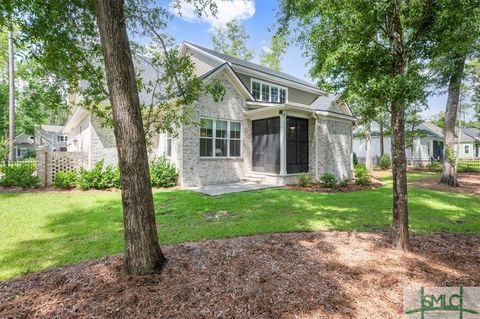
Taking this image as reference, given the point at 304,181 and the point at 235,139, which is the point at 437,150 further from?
the point at 235,139

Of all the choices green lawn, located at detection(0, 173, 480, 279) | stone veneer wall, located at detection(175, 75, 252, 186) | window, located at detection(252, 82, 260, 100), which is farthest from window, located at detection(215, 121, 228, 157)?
window, located at detection(252, 82, 260, 100)

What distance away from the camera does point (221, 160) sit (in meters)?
12.9

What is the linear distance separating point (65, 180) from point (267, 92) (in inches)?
501

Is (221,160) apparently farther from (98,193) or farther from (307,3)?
(307,3)

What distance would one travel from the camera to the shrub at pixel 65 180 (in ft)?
34.8

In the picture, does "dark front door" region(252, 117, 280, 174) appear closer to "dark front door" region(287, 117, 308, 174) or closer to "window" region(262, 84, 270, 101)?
"dark front door" region(287, 117, 308, 174)

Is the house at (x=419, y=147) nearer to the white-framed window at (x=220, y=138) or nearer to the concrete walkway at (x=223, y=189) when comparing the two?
the white-framed window at (x=220, y=138)

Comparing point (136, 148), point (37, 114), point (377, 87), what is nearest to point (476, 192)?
point (377, 87)

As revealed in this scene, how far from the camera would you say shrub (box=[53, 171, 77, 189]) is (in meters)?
10.6

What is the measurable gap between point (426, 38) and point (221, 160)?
31.9 feet

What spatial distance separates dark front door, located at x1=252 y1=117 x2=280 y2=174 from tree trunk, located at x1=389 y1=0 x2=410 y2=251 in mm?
8785

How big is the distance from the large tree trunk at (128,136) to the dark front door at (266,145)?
33.5 ft

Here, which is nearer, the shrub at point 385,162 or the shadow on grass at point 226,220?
the shadow on grass at point 226,220

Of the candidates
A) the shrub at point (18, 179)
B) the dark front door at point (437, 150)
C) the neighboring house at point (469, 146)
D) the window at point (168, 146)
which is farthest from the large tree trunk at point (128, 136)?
the neighboring house at point (469, 146)
